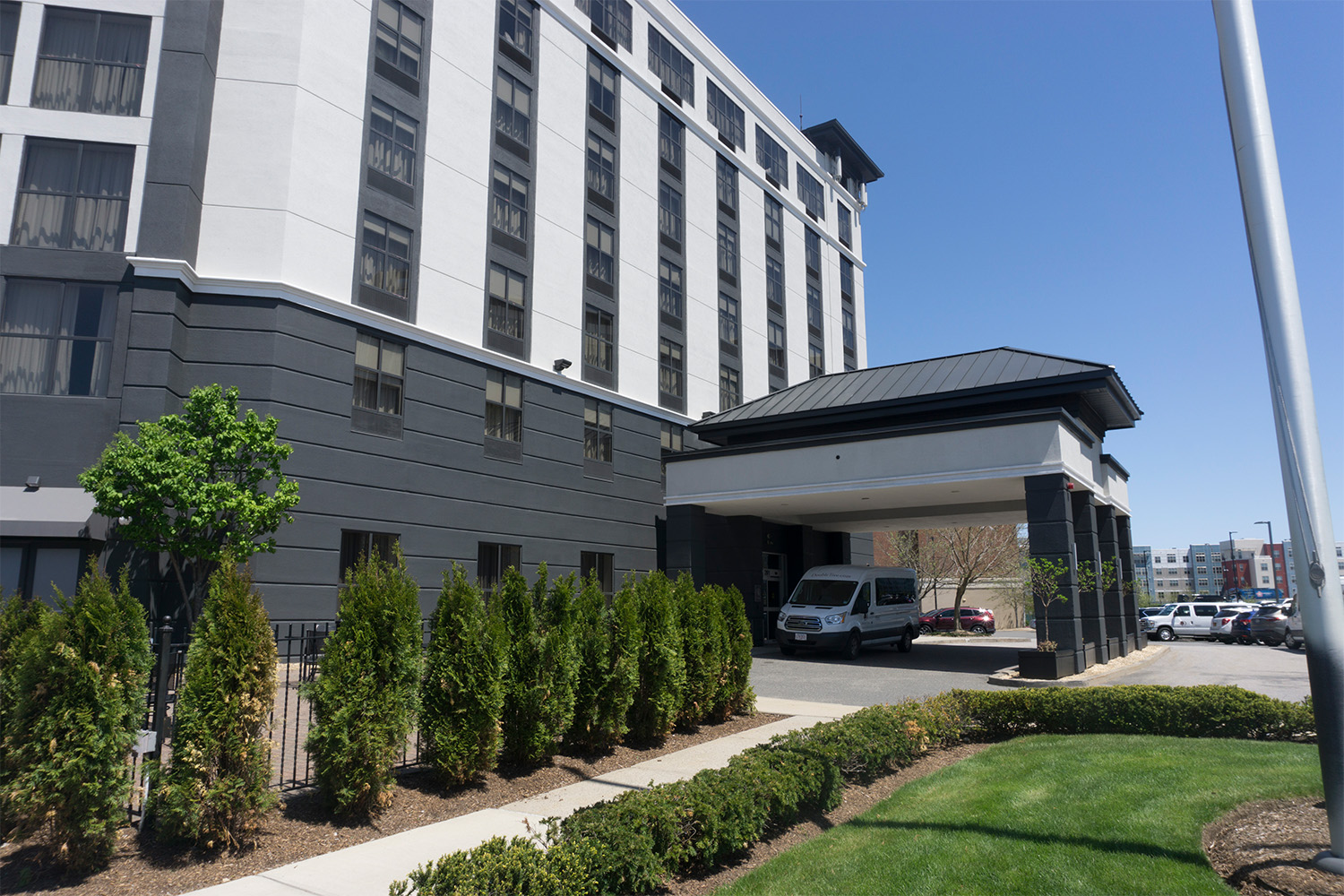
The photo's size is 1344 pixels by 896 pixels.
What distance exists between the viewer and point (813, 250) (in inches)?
1781

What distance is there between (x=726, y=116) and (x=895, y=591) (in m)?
23.9

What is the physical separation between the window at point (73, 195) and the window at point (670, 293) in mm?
18017

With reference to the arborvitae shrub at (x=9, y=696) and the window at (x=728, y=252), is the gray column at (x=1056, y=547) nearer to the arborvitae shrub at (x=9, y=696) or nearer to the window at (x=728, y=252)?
the arborvitae shrub at (x=9, y=696)

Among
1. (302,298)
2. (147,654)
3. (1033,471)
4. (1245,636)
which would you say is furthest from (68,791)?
(1245,636)

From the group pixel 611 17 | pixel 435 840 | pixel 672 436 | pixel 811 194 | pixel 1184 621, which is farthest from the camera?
pixel 811 194

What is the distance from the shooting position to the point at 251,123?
1955 centimetres

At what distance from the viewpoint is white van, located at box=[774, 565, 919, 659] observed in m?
23.7

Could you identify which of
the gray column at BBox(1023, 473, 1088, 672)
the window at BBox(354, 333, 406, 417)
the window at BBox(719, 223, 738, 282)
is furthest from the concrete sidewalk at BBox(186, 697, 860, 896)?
the window at BBox(719, 223, 738, 282)

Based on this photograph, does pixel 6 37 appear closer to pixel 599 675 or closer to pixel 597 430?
pixel 597 430

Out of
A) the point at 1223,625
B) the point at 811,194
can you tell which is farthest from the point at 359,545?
the point at 1223,625

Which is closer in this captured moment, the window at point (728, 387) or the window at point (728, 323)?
the window at point (728, 387)

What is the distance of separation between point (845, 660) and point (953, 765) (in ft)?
45.5

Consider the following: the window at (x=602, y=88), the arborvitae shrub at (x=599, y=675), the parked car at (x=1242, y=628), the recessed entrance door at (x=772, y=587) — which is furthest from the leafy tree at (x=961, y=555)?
the arborvitae shrub at (x=599, y=675)

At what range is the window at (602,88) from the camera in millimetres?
29788
